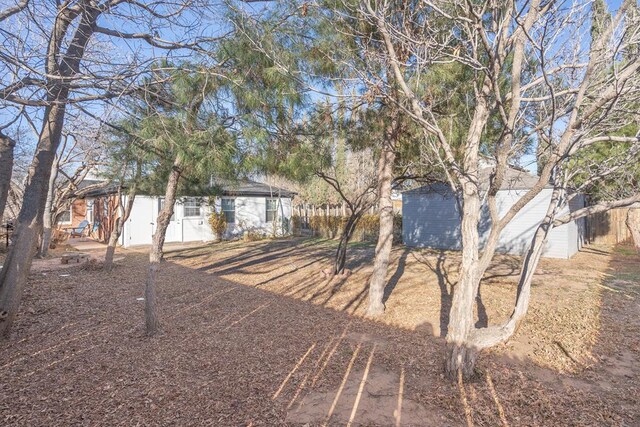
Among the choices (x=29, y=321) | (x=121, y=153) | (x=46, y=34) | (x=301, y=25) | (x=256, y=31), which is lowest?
(x=29, y=321)

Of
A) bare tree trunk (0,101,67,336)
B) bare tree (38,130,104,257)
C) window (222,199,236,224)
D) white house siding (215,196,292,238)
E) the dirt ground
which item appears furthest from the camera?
white house siding (215,196,292,238)

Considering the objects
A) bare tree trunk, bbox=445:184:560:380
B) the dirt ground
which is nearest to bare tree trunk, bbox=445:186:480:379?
bare tree trunk, bbox=445:184:560:380

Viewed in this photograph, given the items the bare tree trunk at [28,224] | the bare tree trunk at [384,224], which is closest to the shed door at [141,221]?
the bare tree trunk at [28,224]

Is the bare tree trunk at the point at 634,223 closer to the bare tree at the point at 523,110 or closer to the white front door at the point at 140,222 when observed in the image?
the bare tree at the point at 523,110

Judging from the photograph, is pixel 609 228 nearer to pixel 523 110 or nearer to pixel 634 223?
pixel 634 223

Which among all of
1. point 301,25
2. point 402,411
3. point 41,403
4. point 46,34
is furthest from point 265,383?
point 301,25

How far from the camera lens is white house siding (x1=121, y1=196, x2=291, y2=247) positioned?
15.1 metres

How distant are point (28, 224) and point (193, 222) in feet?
42.4

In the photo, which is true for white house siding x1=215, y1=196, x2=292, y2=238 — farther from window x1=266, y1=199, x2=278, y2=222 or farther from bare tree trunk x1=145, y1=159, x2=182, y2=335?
bare tree trunk x1=145, y1=159, x2=182, y2=335

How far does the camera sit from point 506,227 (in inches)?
516

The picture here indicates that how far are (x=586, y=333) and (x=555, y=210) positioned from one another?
2.03 meters

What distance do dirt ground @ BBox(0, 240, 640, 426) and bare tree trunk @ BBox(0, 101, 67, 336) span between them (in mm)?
509

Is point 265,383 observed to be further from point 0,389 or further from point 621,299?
point 621,299

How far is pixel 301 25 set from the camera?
17.2 feet
